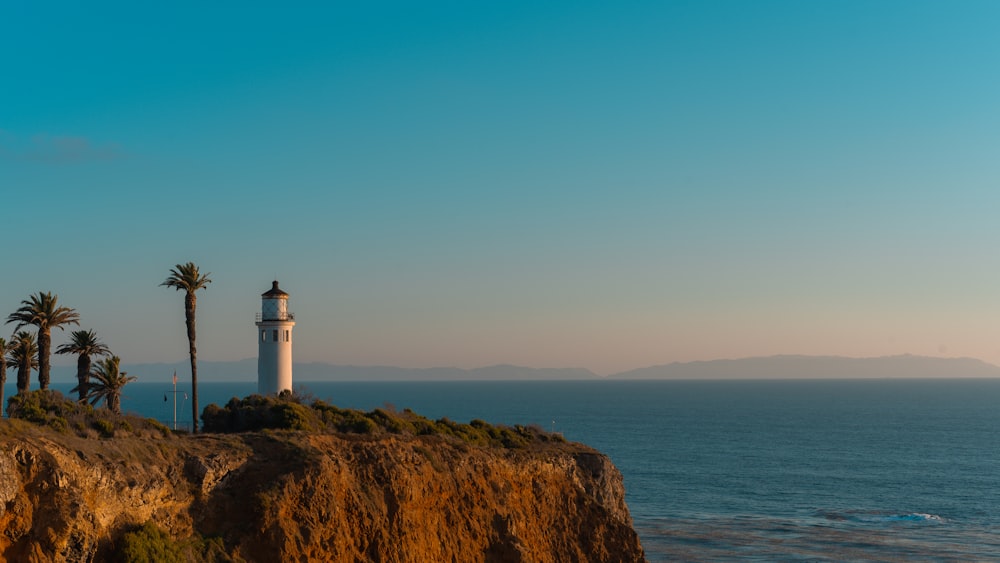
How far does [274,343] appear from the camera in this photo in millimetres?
50094

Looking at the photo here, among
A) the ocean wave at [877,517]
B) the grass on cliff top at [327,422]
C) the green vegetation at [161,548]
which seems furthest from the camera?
the ocean wave at [877,517]

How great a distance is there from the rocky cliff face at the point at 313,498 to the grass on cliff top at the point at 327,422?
167cm

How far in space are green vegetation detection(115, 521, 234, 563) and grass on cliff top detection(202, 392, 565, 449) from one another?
8.73 meters

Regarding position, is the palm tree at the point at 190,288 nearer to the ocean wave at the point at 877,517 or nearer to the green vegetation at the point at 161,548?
the green vegetation at the point at 161,548

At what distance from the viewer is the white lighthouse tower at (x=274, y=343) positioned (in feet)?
163

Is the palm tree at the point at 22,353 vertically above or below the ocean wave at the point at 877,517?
above

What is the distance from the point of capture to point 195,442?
96.9 feet

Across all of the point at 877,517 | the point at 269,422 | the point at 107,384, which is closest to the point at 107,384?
the point at 107,384

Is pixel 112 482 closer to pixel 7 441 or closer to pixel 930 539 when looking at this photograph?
pixel 7 441

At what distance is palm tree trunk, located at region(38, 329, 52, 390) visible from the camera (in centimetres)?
4377

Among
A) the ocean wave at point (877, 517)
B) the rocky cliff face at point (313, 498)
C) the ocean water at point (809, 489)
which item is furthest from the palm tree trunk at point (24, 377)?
the ocean wave at point (877, 517)

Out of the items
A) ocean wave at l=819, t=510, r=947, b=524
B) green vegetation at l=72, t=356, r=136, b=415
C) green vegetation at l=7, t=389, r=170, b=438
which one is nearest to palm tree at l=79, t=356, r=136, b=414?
green vegetation at l=72, t=356, r=136, b=415

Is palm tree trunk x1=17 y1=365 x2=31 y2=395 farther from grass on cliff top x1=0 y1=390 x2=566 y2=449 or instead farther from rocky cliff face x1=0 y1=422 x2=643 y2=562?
rocky cliff face x1=0 y1=422 x2=643 y2=562

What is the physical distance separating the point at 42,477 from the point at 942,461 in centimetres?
10755
